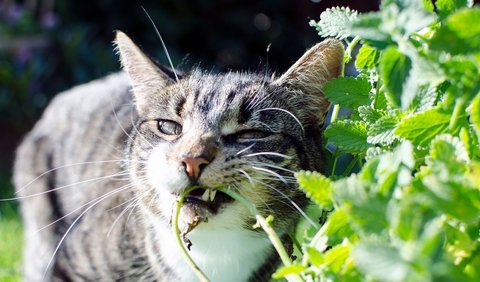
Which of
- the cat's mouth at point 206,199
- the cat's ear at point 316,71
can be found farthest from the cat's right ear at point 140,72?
the cat's mouth at point 206,199

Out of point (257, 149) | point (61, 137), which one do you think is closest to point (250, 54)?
point (61, 137)

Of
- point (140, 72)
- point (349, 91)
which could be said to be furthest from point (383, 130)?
point (140, 72)

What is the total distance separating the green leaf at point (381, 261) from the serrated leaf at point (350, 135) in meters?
0.50

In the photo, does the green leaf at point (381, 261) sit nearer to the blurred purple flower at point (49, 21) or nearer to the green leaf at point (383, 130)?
the green leaf at point (383, 130)

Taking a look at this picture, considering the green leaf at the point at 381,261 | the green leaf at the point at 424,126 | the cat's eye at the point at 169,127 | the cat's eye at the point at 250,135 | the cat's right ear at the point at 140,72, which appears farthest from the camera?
the cat's right ear at the point at 140,72

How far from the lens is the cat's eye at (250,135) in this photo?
1.62 meters

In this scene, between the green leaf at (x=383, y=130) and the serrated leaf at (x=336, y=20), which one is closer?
the green leaf at (x=383, y=130)

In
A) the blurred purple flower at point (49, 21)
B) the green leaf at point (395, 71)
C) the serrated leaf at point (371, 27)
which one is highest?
the blurred purple flower at point (49, 21)

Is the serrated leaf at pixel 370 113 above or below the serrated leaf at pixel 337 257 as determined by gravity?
above

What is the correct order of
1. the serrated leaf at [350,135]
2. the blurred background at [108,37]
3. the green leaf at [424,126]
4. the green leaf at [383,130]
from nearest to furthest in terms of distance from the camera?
the green leaf at [424,126] < the green leaf at [383,130] < the serrated leaf at [350,135] < the blurred background at [108,37]

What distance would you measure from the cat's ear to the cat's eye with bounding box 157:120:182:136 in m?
0.27

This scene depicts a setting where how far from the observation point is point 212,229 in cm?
160

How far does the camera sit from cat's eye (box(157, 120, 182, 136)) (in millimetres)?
1740

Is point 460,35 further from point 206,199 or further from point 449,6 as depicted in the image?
point 206,199
